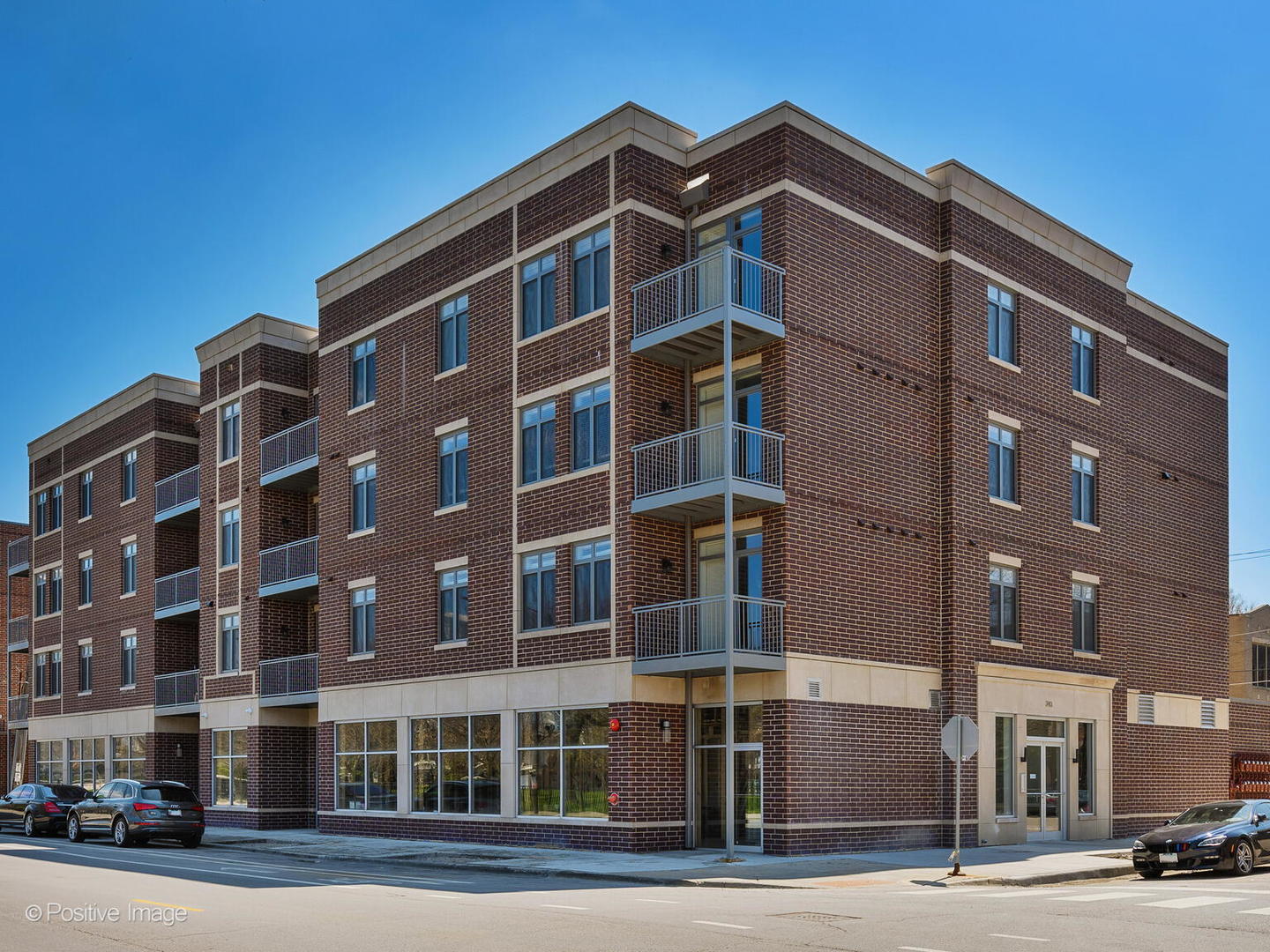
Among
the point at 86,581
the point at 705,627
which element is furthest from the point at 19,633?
the point at 705,627

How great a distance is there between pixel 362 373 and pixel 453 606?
718 cm

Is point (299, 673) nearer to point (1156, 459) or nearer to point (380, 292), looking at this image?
point (380, 292)

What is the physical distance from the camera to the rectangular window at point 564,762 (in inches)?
1043

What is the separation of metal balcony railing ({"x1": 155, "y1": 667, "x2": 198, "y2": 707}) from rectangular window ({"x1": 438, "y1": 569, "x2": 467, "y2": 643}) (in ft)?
46.5

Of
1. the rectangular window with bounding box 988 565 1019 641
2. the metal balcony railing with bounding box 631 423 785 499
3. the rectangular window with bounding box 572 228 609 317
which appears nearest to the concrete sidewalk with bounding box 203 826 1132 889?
the rectangular window with bounding box 988 565 1019 641

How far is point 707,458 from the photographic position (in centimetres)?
2580

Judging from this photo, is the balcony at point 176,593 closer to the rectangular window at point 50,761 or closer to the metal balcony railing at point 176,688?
the metal balcony railing at point 176,688

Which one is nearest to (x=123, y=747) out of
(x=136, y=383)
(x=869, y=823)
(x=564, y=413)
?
(x=136, y=383)

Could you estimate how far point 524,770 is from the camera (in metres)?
28.5

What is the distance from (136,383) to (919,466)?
28.0 metres

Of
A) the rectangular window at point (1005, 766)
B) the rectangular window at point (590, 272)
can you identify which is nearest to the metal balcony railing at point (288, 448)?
the rectangular window at point (590, 272)

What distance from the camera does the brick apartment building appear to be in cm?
2580

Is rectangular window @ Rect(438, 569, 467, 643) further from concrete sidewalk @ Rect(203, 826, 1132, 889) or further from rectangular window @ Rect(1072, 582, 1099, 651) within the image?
rectangular window @ Rect(1072, 582, 1099, 651)

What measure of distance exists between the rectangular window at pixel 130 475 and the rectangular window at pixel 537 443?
2187 cm
